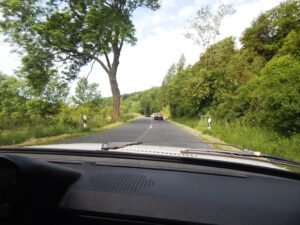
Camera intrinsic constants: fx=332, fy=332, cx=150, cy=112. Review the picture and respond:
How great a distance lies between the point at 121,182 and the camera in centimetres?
161

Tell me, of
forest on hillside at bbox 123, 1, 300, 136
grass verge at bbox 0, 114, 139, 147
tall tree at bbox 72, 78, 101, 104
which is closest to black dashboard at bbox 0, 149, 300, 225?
grass verge at bbox 0, 114, 139, 147

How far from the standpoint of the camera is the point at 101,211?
4.48 ft

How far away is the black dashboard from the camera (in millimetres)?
1326

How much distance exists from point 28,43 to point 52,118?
22.4ft

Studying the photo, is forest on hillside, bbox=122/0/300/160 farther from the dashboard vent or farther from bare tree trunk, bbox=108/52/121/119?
the dashboard vent

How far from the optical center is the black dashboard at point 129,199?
52.2 inches

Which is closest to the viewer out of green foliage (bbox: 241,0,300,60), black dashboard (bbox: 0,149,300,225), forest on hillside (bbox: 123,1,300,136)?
black dashboard (bbox: 0,149,300,225)

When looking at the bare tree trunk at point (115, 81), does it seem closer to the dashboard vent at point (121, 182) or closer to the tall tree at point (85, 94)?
the tall tree at point (85, 94)

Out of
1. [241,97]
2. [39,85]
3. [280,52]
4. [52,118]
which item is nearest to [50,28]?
[39,85]

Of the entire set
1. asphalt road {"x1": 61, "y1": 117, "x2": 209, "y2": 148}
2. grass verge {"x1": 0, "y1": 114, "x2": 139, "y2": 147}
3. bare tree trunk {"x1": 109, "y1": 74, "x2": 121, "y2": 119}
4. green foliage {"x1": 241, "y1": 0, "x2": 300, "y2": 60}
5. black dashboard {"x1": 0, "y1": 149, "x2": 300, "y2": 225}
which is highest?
green foliage {"x1": 241, "y1": 0, "x2": 300, "y2": 60}

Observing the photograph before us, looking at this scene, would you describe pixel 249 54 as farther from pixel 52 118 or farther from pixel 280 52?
pixel 52 118

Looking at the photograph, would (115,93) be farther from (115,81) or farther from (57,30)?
(57,30)

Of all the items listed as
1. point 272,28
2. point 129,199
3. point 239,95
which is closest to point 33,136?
point 239,95

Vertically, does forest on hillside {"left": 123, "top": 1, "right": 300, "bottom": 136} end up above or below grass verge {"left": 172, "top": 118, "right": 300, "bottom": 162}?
above
